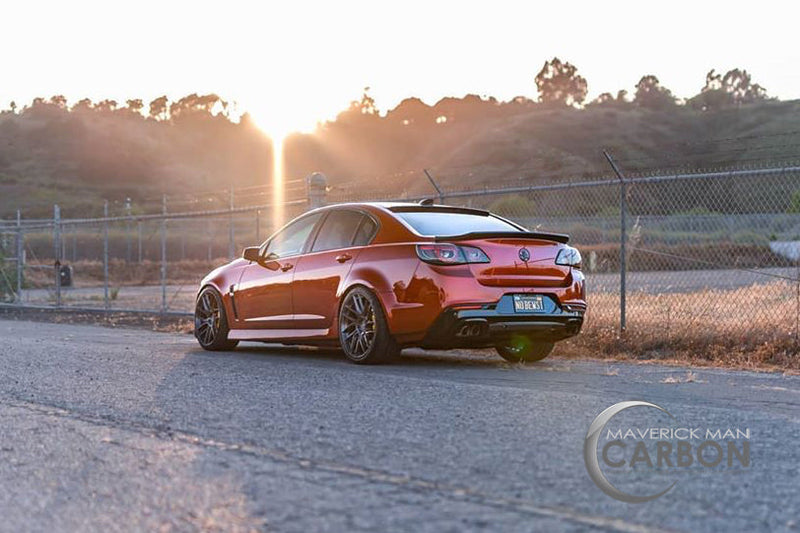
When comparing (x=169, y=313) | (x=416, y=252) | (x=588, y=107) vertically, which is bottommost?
(x=169, y=313)

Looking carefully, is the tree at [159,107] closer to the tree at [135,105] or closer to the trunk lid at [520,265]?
the tree at [135,105]

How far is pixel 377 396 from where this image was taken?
7.81 metres

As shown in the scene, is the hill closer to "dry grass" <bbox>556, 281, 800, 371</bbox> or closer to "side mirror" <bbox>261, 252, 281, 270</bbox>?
"dry grass" <bbox>556, 281, 800, 371</bbox>

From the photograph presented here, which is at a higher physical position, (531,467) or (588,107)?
(588,107)

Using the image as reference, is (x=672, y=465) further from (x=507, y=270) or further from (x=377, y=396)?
(x=507, y=270)

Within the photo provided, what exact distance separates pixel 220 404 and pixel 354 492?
9.73ft

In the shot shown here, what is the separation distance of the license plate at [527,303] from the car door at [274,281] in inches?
103

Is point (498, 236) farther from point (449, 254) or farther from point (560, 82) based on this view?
point (560, 82)

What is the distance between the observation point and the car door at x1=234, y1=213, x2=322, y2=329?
454 inches

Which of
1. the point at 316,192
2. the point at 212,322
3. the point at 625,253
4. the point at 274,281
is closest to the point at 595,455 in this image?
the point at 274,281

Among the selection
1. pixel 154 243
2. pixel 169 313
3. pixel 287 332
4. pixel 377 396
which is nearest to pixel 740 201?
pixel 154 243

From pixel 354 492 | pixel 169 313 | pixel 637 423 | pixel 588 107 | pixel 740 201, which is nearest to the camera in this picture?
pixel 354 492

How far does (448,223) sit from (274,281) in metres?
2.27

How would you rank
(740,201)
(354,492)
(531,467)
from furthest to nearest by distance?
(740,201) → (531,467) → (354,492)
